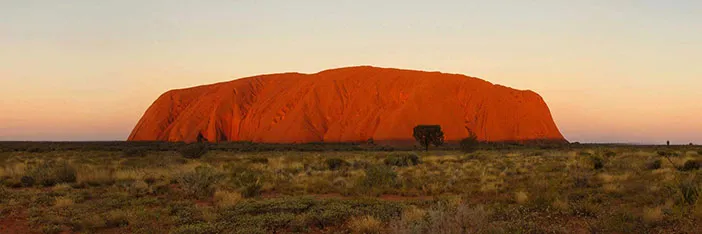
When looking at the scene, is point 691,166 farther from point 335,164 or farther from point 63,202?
point 63,202

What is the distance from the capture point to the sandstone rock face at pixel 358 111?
78688 mm

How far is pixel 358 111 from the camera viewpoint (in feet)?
274

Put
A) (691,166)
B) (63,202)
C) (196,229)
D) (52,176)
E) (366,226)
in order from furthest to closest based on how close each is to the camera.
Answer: (691,166) < (52,176) < (63,202) < (196,229) < (366,226)

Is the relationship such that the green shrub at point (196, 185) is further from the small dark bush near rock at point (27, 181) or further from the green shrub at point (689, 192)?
the green shrub at point (689, 192)

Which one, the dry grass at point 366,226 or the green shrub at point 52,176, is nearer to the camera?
the dry grass at point 366,226

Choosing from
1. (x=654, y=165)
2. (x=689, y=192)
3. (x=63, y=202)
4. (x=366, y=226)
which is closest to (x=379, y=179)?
(x=366, y=226)

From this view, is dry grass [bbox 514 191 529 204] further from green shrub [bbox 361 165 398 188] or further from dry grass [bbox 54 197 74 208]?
dry grass [bbox 54 197 74 208]

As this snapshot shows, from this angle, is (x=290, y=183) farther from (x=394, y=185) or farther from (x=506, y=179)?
(x=506, y=179)

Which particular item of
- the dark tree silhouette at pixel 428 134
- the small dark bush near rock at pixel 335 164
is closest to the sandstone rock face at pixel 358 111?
the dark tree silhouette at pixel 428 134

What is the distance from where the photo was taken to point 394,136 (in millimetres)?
74438

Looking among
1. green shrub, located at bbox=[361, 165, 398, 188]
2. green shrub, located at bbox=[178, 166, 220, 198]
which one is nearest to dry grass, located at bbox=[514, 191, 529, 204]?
green shrub, located at bbox=[361, 165, 398, 188]

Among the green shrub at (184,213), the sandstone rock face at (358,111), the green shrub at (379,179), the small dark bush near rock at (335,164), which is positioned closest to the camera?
the green shrub at (184,213)

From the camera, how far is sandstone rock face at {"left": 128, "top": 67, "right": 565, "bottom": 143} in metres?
78.7

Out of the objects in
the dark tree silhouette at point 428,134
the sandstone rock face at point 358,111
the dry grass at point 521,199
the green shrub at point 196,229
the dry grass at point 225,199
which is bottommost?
the green shrub at point 196,229
